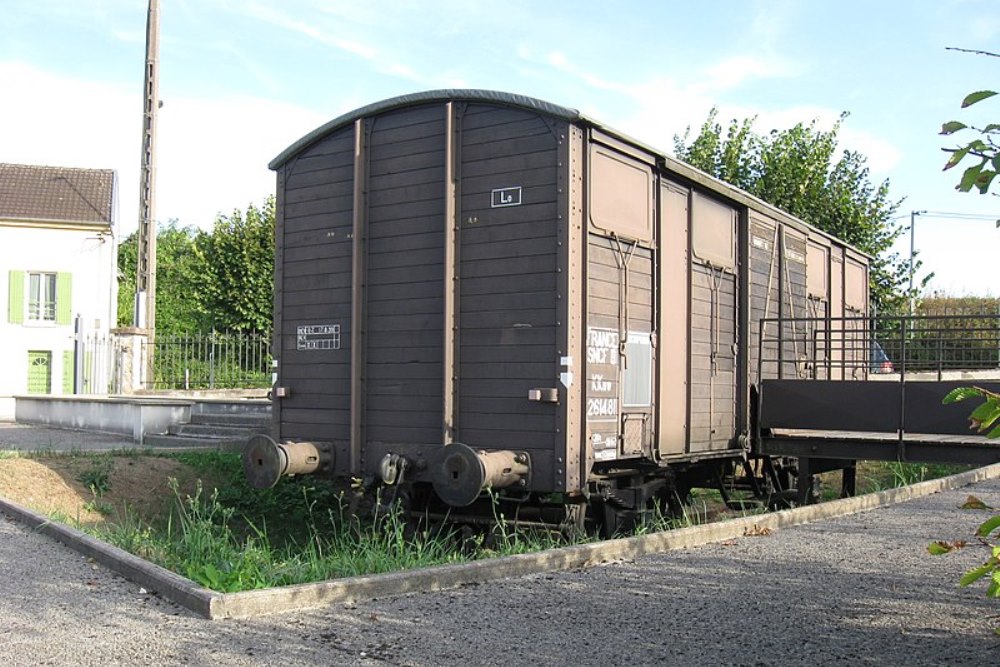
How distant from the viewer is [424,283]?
8.16m

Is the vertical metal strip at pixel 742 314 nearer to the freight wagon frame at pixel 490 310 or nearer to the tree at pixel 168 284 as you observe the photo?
the freight wagon frame at pixel 490 310

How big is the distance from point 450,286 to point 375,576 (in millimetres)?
3023

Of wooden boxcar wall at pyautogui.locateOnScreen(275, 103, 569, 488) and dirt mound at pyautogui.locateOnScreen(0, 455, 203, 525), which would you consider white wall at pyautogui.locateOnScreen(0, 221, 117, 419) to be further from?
wooden boxcar wall at pyautogui.locateOnScreen(275, 103, 569, 488)

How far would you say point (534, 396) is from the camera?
7.47 meters

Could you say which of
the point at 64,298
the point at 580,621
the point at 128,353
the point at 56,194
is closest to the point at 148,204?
the point at 128,353

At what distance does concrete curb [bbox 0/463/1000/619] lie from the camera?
5.03m

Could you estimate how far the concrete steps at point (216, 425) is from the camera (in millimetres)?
13812

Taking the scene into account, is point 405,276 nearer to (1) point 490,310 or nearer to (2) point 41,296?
(1) point 490,310

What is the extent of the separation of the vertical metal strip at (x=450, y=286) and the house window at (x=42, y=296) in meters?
23.3

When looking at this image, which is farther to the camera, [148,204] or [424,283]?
[148,204]

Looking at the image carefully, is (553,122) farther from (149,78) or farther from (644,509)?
(149,78)

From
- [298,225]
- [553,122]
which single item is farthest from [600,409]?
[298,225]

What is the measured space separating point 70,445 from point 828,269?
1139 cm

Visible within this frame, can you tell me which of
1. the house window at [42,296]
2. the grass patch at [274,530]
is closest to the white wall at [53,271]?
the house window at [42,296]
